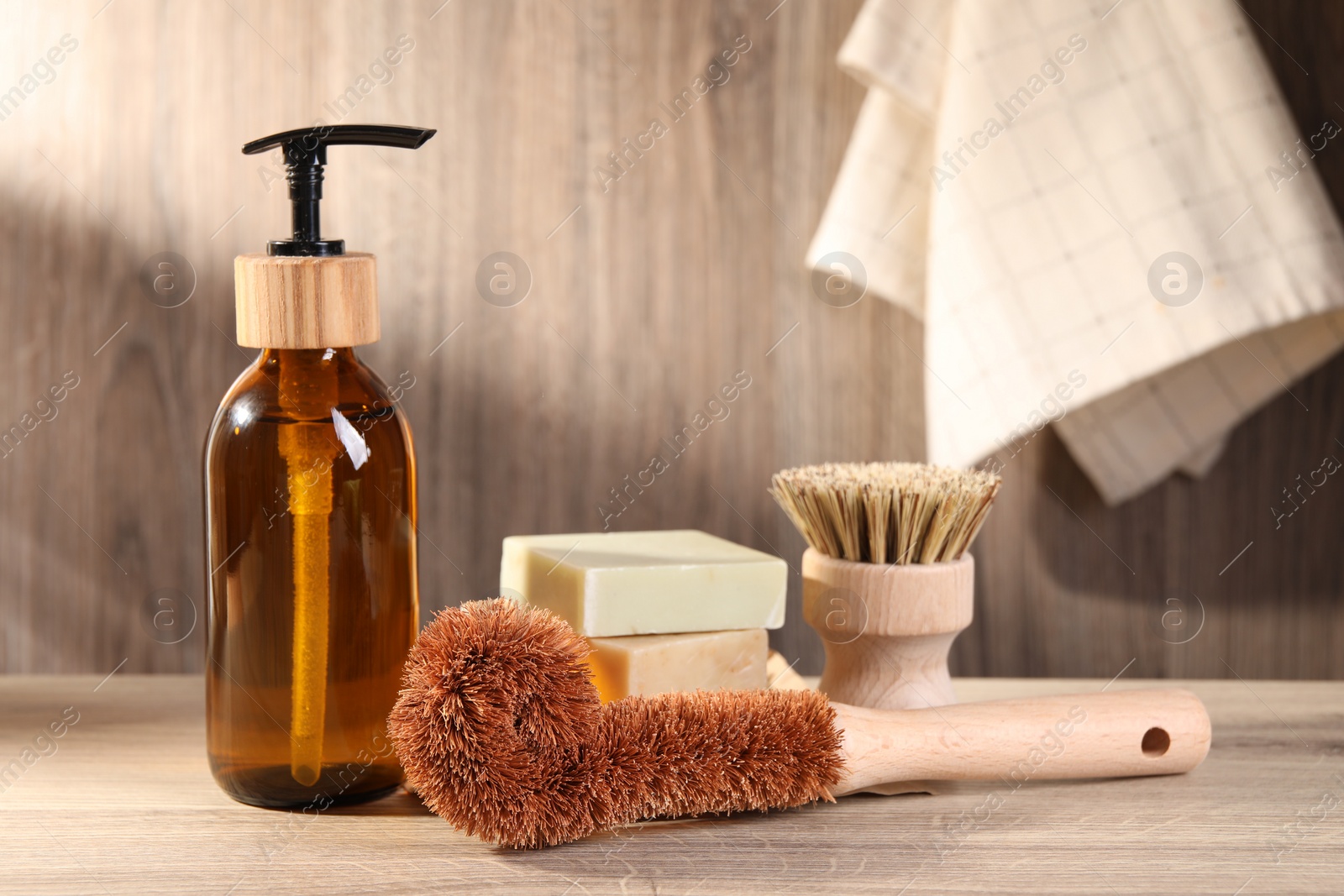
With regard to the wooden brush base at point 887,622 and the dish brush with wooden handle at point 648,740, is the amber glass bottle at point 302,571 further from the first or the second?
the wooden brush base at point 887,622

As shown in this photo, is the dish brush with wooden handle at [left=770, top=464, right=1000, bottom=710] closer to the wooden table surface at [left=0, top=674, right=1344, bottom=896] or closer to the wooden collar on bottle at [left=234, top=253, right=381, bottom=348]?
the wooden table surface at [left=0, top=674, right=1344, bottom=896]

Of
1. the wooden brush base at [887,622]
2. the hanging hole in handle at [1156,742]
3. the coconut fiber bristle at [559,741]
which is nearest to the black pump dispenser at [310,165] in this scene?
the coconut fiber bristle at [559,741]

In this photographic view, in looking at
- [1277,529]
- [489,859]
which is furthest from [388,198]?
[1277,529]

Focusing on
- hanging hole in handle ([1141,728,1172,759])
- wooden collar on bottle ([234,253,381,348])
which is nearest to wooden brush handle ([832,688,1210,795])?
hanging hole in handle ([1141,728,1172,759])

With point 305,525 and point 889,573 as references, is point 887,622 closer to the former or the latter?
point 889,573

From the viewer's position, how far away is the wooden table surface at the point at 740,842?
0.44m

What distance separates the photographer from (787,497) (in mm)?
579

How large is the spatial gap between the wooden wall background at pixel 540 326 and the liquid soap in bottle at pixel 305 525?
228mm

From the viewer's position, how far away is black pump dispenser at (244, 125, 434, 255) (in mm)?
489

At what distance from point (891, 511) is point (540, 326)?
0.96 feet

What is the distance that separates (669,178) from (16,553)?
1.55ft

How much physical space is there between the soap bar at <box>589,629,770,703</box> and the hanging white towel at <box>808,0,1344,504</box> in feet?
0.64

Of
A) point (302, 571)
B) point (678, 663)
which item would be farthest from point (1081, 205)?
point (302, 571)

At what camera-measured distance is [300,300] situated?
481 millimetres
